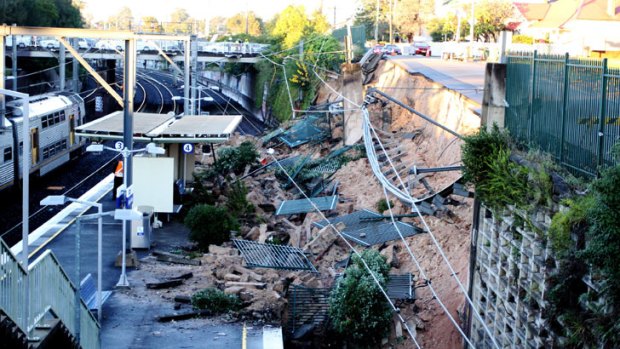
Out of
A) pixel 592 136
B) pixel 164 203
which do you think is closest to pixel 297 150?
pixel 164 203

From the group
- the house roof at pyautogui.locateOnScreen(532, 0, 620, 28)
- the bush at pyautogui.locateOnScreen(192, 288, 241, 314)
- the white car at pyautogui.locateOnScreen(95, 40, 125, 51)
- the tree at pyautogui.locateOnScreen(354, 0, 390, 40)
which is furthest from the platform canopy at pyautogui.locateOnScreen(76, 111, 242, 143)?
the tree at pyautogui.locateOnScreen(354, 0, 390, 40)

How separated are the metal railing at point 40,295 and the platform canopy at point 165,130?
14430mm

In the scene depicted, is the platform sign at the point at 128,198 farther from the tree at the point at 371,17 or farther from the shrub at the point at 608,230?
the tree at the point at 371,17

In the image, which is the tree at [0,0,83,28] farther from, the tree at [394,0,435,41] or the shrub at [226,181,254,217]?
the shrub at [226,181,254,217]

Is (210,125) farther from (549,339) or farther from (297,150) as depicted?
(549,339)

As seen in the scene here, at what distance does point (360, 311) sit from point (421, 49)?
2238 inches

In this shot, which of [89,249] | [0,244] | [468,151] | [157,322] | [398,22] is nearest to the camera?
[0,244]

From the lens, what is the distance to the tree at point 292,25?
70250mm

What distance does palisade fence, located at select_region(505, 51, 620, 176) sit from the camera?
43.9 feet

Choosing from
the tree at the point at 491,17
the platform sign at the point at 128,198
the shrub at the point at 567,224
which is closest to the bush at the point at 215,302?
the platform sign at the point at 128,198

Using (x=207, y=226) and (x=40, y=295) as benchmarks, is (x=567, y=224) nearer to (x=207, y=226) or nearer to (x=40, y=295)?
(x=40, y=295)

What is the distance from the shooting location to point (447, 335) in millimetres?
18656

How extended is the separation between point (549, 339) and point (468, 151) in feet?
14.8

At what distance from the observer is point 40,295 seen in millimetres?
12555
